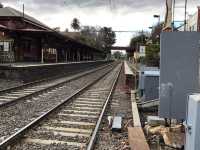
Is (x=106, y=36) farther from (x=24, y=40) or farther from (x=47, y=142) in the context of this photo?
(x=47, y=142)

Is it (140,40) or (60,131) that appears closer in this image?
(60,131)

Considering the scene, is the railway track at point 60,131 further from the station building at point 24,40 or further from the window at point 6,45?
the window at point 6,45

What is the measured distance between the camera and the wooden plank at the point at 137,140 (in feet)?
24.1

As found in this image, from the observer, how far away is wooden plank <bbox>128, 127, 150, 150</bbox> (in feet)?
24.1

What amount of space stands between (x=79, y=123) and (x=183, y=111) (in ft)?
10.4

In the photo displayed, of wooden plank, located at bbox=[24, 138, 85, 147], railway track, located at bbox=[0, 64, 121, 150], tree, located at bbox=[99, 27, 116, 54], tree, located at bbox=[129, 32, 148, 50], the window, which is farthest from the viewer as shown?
tree, located at bbox=[99, 27, 116, 54]

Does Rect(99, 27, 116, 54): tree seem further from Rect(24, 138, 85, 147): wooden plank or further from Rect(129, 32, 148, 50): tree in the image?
Rect(24, 138, 85, 147): wooden plank

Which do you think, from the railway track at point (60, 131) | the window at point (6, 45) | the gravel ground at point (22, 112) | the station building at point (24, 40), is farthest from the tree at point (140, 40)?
the railway track at point (60, 131)

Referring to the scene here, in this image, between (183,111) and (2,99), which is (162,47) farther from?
(2,99)

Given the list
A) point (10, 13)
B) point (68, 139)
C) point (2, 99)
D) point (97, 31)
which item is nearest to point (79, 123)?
point (68, 139)

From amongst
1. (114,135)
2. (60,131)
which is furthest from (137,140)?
(60,131)

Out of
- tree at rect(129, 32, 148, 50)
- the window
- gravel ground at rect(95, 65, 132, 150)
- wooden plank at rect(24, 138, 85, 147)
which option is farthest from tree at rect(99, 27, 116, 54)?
wooden plank at rect(24, 138, 85, 147)

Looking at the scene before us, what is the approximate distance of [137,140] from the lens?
7.86 meters

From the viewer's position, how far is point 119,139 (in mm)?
8633
